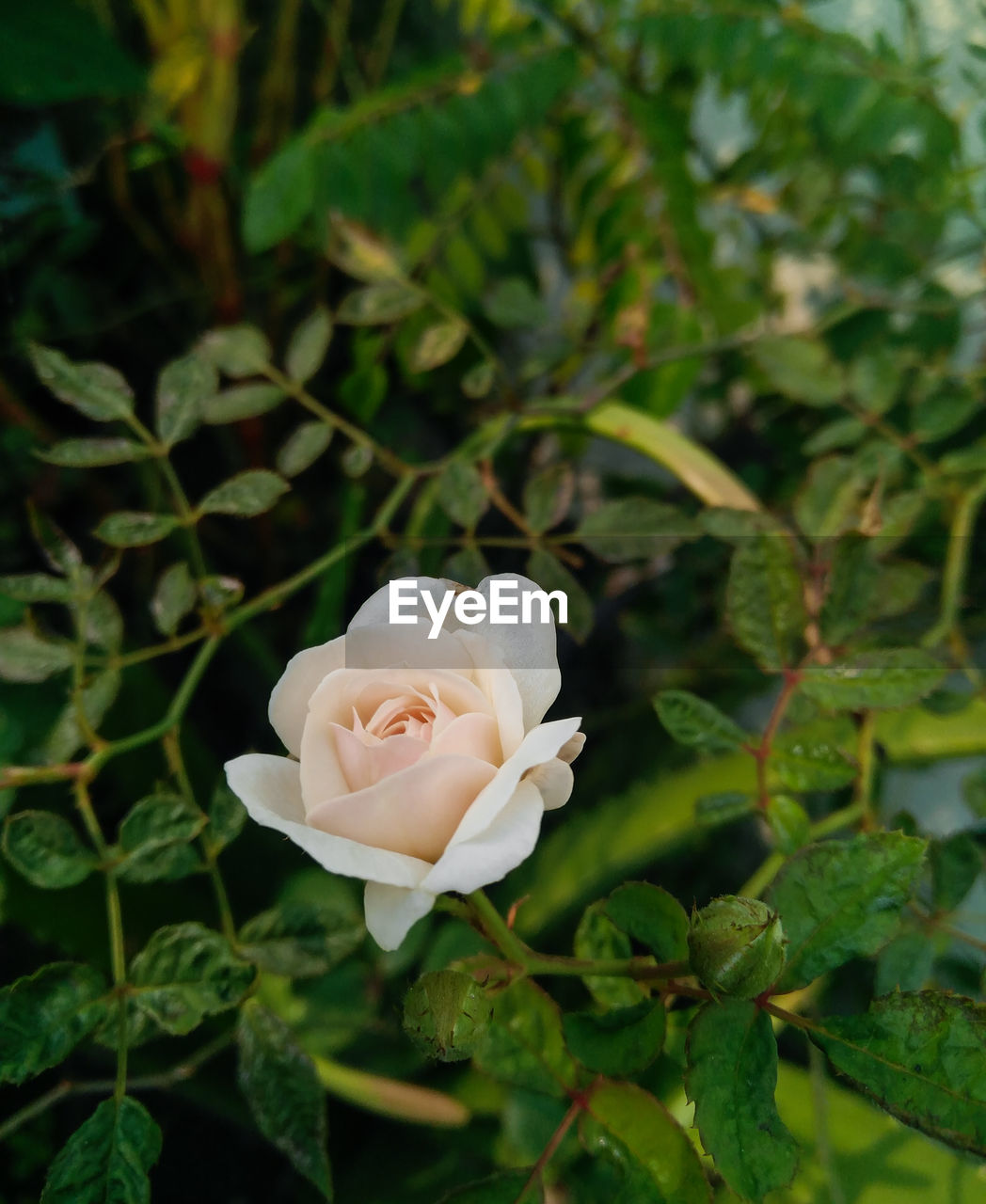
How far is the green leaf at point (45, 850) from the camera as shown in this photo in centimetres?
25

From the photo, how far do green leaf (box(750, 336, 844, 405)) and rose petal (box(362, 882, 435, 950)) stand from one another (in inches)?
14.2

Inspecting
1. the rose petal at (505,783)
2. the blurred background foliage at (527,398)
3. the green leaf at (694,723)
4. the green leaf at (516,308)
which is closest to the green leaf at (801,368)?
the blurred background foliage at (527,398)

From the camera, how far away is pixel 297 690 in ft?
0.66

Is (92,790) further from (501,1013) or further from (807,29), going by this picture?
(807,29)

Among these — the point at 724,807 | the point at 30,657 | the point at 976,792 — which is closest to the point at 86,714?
the point at 30,657

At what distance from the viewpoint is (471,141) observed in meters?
0.52

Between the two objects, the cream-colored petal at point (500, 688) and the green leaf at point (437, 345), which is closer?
the cream-colored petal at point (500, 688)

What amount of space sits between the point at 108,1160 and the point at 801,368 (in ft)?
1.47

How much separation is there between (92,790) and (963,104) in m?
0.70

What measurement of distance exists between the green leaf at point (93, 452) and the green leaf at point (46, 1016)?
0.61 ft

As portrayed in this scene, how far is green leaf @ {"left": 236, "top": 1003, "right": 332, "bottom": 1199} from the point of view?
0.25m

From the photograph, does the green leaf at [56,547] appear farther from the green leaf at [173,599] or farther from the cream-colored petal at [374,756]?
the cream-colored petal at [374,756]

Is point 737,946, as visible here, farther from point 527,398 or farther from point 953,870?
point 527,398

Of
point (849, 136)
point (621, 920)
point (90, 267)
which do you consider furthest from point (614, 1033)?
point (90, 267)
